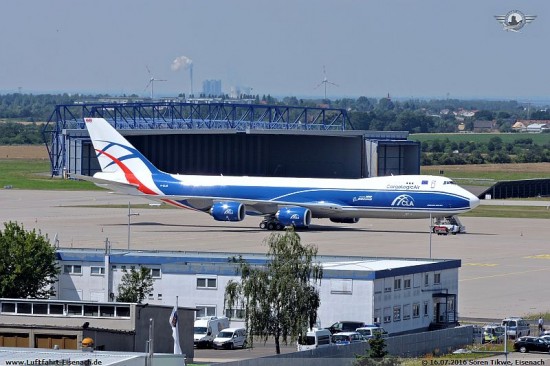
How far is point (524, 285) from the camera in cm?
6775

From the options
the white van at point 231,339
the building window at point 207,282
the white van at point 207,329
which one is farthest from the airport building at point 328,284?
the white van at point 231,339

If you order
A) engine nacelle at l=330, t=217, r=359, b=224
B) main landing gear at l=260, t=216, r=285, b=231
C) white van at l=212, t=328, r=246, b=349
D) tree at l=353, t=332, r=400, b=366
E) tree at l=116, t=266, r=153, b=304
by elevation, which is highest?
engine nacelle at l=330, t=217, r=359, b=224

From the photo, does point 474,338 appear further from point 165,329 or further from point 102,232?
point 102,232

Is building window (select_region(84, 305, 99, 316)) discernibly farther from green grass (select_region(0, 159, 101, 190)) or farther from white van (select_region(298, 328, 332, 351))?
green grass (select_region(0, 159, 101, 190))

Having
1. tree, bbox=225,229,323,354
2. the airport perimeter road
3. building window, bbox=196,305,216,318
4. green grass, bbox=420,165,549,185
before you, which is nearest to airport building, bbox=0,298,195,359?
tree, bbox=225,229,323,354

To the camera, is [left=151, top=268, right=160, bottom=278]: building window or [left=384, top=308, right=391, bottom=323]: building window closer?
[left=384, top=308, right=391, bottom=323]: building window

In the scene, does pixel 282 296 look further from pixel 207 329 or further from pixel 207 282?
pixel 207 282

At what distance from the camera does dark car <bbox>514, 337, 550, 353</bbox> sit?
46.8m

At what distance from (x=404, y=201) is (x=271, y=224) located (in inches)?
387

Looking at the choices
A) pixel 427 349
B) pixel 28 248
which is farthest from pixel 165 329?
pixel 28 248

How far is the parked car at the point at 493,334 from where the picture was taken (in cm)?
4994

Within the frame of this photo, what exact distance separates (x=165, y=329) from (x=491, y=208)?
279 ft

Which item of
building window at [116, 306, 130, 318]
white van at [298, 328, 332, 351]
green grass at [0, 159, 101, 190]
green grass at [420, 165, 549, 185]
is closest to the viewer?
building window at [116, 306, 130, 318]

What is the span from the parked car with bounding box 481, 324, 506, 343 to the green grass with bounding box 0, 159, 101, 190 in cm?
9406
